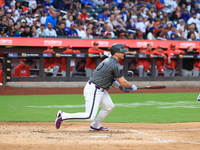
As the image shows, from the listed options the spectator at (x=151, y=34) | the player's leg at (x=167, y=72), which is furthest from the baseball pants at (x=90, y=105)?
the spectator at (x=151, y=34)

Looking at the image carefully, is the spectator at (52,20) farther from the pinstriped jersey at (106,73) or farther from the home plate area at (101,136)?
the pinstriped jersey at (106,73)

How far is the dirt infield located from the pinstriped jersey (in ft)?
3.12

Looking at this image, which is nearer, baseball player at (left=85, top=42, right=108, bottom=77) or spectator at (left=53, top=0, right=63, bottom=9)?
baseball player at (left=85, top=42, right=108, bottom=77)

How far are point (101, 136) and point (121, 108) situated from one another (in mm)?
4680

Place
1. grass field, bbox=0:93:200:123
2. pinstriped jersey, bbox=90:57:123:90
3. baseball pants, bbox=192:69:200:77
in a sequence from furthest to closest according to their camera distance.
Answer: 1. baseball pants, bbox=192:69:200:77
2. grass field, bbox=0:93:200:123
3. pinstriped jersey, bbox=90:57:123:90

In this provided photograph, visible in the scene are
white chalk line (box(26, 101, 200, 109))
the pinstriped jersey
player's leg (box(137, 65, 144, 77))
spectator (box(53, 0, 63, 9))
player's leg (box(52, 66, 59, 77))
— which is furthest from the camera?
spectator (box(53, 0, 63, 9))

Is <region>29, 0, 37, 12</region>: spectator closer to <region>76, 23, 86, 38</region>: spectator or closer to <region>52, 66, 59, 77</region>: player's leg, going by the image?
<region>76, 23, 86, 38</region>: spectator

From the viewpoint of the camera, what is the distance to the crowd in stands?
17.3m

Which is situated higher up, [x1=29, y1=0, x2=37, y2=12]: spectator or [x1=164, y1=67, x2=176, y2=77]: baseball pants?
[x1=29, y1=0, x2=37, y2=12]: spectator

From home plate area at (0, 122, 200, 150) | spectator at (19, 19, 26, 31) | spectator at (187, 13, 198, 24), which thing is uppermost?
spectator at (19, 19, 26, 31)

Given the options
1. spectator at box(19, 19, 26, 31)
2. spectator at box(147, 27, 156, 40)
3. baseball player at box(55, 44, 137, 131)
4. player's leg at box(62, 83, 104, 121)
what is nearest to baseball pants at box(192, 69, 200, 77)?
spectator at box(147, 27, 156, 40)

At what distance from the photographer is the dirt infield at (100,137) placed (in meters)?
6.12

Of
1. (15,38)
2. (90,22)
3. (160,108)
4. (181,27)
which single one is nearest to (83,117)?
(160,108)

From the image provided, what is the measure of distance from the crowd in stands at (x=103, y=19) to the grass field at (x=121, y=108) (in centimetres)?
416
